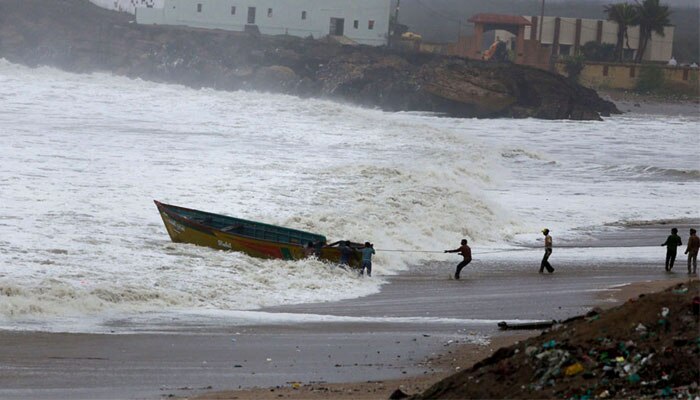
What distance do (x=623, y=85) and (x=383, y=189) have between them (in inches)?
3244

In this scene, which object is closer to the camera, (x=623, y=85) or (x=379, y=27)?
(x=379, y=27)

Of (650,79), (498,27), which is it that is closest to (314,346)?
(498,27)

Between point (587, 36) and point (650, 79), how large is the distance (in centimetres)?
1021

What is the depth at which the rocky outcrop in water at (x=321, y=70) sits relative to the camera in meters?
86.9

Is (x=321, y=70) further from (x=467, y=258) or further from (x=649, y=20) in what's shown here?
(x=467, y=258)

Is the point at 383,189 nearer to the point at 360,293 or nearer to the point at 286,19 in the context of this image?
the point at 360,293

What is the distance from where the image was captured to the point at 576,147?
2441 inches

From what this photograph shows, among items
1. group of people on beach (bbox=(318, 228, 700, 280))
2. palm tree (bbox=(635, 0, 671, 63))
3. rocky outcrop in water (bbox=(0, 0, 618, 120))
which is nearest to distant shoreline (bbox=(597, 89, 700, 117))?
palm tree (bbox=(635, 0, 671, 63))

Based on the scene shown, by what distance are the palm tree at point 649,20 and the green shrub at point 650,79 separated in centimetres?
444

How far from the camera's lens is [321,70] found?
89812mm

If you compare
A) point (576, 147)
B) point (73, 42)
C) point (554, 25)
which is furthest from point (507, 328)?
point (554, 25)

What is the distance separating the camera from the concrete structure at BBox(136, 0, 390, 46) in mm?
96625

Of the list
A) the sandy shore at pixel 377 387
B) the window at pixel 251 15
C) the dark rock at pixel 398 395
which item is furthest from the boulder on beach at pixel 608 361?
the window at pixel 251 15

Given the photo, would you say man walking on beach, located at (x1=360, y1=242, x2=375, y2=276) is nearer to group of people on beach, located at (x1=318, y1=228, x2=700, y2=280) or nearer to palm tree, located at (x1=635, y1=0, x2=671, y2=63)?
group of people on beach, located at (x1=318, y1=228, x2=700, y2=280)
